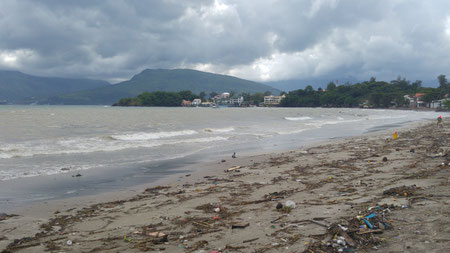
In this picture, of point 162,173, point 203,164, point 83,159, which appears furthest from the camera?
point 83,159

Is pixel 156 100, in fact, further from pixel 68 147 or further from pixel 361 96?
pixel 68 147

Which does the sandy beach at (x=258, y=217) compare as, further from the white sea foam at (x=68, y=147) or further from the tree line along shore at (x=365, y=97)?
the tree line along shore at (x=365, y=97)

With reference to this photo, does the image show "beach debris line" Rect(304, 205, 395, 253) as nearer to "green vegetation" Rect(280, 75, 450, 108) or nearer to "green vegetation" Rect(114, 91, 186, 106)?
"green vegetation" Rect(280, 75, 450, 108)

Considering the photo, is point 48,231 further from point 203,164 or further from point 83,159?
point 83,159

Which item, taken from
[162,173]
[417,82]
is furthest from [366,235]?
[417,82]

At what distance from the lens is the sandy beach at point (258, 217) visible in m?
4.43

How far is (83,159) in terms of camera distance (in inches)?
557

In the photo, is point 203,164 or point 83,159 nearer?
point 203,164

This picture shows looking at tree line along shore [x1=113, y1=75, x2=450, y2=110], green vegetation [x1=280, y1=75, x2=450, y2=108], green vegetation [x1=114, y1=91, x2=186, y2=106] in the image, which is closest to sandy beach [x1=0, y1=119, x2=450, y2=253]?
tree line along shore [x1=113, y1=75, x2=450, y2=110]

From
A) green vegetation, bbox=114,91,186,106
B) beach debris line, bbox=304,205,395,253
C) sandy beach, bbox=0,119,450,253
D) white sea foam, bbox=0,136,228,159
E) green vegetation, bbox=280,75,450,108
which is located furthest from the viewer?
green vegetation, bbox=114,91,186,106

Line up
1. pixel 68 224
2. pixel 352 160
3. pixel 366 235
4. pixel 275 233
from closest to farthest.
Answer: pixel 366 235, pixel 275 233, pixel 68 224, pixel 352 160

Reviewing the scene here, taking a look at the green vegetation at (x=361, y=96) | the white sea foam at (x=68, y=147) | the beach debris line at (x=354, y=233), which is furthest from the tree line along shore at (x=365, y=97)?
the beach debris line at (x=354, y=233)

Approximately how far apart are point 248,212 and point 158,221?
71.6 inches

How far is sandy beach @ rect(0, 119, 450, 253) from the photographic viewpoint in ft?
14.5
